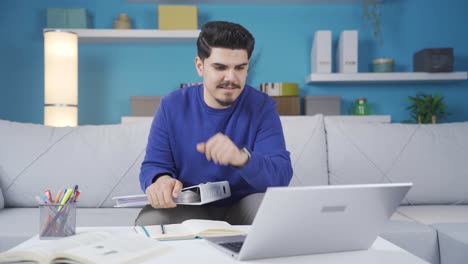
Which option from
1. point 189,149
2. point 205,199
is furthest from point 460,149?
point 205,199

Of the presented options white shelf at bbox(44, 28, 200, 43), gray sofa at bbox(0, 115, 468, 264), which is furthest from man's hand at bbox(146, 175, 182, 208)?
white shelf at bbox(44, 28, 200, 43)

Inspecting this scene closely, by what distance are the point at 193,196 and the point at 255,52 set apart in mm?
2413

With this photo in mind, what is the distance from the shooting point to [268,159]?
1.38m

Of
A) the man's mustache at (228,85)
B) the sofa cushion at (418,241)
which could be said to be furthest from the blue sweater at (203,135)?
the sofa cushion at (418,241)

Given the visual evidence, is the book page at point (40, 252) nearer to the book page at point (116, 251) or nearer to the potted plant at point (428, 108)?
the book page at point (116, 251)

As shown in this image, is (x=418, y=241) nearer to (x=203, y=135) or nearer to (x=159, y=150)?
(x=203, y=135)

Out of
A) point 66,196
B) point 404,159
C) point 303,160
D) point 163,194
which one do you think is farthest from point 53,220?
point 404,159

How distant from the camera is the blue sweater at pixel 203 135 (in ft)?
5.08

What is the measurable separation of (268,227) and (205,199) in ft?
1.48

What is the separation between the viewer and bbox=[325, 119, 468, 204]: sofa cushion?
86.3 inches

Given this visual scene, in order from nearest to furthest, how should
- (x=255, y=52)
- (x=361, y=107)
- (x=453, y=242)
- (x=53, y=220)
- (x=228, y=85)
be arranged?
(x=53, y=220)
(x=228, y=85)
(x=453, y=242)
(x=361, y=107)
(x=255, y=52)

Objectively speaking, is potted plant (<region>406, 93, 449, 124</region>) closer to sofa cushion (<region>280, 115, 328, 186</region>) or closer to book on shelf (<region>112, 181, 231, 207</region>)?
sofa cushion (<region>280, 115, 328, 186</region>)

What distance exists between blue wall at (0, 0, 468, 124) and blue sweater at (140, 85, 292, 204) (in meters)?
1.97

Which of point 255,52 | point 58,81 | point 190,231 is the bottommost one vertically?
point 190,231
